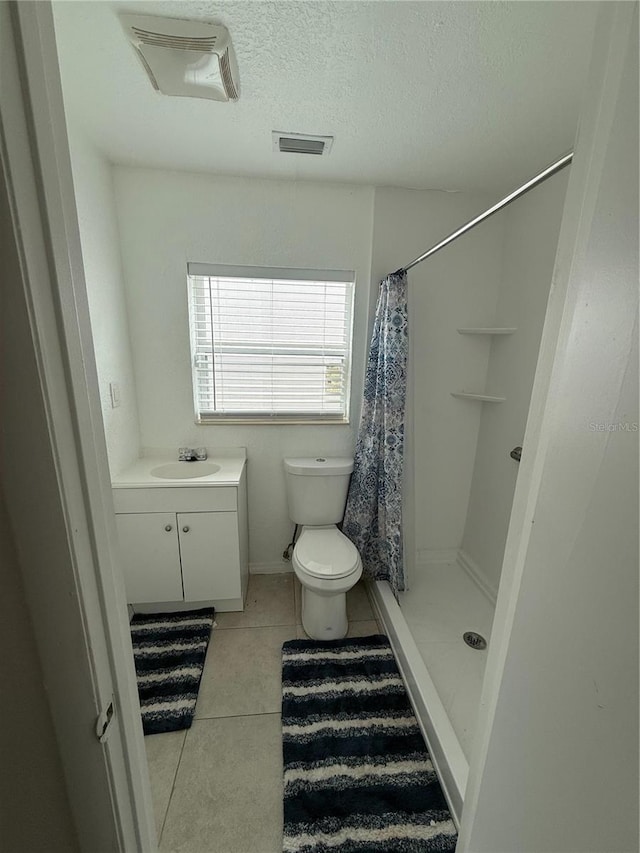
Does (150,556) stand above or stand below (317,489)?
below

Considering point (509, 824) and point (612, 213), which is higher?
point (612, 213)

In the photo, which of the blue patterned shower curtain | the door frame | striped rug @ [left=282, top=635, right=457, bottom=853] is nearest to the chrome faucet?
the blue patterned shower curtain

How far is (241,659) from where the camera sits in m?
1.53

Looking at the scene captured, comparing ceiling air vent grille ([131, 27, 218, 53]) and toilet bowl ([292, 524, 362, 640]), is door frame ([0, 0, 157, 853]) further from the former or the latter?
toilet bowl ([292, 524, 362, 640])

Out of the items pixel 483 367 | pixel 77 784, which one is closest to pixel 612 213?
pixel 77 784

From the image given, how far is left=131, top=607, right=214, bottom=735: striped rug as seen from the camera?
1.27 meters

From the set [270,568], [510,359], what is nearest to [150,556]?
[270,568]

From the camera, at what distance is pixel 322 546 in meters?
1.71

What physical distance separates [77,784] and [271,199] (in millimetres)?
2140

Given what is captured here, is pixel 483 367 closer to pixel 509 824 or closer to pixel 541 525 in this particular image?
pixel 541 525

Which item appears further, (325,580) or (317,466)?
(317,466)

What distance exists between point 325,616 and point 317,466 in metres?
0.77

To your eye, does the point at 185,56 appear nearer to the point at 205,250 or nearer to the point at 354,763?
the point at 205,250

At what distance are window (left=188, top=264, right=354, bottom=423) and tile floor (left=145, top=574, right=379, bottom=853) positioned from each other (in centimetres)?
121
